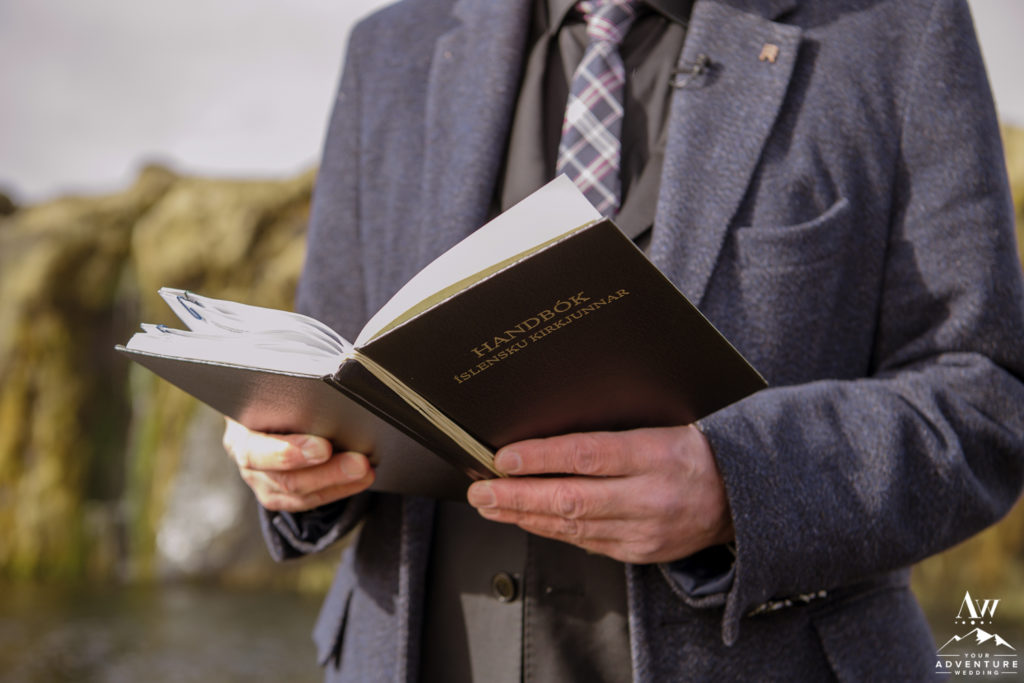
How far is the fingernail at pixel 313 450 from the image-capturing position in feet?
2.95

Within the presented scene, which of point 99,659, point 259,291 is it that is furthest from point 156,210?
point 99,659

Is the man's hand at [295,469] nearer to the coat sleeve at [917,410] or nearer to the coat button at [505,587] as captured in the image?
the coat button at [505,587]

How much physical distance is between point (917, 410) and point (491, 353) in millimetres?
545

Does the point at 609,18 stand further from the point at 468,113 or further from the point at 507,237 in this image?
the point at 507,237

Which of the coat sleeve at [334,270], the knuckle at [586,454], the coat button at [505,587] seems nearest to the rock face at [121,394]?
Answer: the coat sleeve at [334,270]

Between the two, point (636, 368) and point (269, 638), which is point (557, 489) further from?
point (269, 638)

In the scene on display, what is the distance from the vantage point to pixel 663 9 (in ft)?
3.85

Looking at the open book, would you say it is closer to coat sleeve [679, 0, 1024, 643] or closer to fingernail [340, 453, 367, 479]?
fingernail [340, 453, 367, 479]

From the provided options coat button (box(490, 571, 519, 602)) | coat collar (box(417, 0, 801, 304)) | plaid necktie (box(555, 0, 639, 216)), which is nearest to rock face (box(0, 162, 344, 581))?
Result: coat collar (box(417, 0, 801, 304))

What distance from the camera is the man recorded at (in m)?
0.89

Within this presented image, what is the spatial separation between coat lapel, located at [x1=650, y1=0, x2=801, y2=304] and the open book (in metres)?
0.27

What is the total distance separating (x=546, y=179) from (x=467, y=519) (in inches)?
18.0

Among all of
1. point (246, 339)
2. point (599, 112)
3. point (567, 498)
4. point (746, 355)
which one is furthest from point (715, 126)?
point (246, 339)

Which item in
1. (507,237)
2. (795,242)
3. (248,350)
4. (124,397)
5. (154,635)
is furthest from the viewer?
(124,397)
